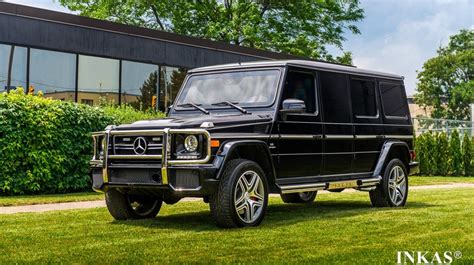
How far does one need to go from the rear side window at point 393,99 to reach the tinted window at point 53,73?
10.1 metres

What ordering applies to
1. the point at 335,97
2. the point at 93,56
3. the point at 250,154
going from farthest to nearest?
the point at 93,56 → the point at 335,97 → the point at 250,154

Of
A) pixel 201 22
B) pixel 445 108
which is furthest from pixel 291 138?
pixel 445 108

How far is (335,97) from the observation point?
412 inches

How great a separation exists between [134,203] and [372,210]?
3599mm

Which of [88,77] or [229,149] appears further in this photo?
[88,77]

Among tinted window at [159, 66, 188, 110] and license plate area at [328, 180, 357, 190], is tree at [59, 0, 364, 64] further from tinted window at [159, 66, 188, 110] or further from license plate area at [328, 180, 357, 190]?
license plate area at [328, 180, 357, 190]

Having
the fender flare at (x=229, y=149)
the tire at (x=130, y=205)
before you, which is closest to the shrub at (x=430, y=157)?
the tire at (x=130, y=205)

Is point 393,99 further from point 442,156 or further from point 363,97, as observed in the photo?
point 442,156

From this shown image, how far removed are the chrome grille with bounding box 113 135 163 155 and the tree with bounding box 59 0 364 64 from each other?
30.9 metres

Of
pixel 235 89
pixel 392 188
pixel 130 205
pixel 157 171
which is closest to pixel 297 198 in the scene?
pixel 392 188

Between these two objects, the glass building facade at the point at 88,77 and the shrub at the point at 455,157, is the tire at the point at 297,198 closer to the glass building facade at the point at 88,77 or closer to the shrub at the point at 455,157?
the glass building facade at the point at 88,77

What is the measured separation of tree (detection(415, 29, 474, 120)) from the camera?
236ft

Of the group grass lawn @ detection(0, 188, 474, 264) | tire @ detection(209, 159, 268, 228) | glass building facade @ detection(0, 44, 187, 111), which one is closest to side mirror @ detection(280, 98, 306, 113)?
tire @ detection(209, 159, 268, 228)

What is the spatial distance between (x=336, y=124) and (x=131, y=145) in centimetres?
325
